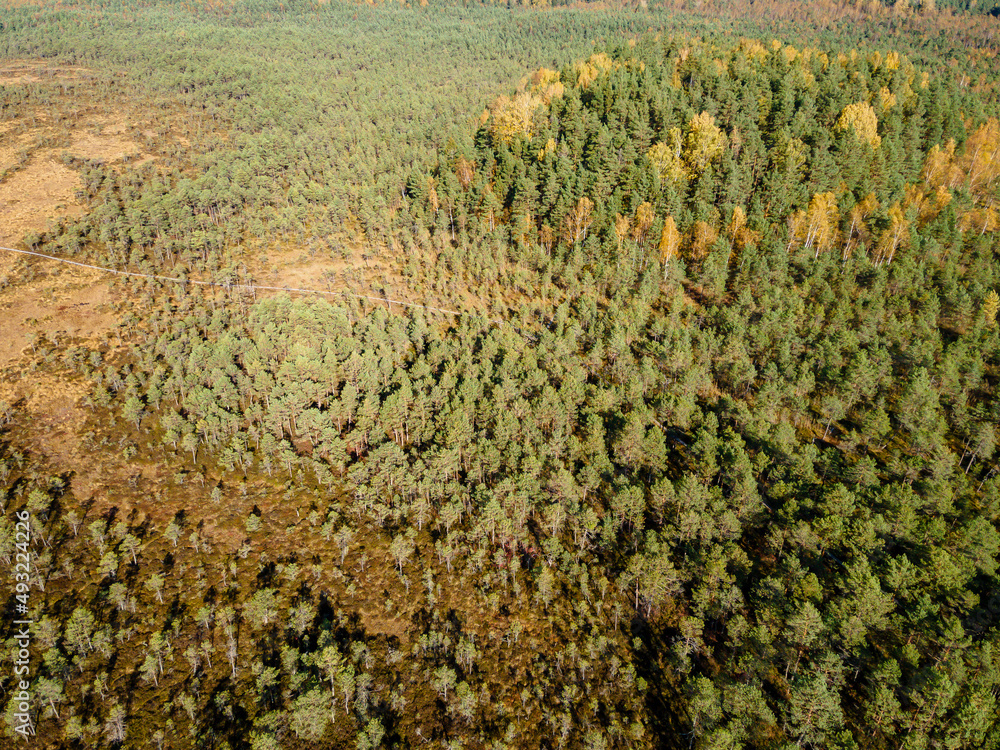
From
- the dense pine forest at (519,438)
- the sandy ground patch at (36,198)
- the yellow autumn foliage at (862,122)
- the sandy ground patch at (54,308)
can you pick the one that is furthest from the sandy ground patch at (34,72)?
the yellow autumn foliage at (862,122)

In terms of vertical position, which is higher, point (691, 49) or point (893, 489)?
point (691, 49)

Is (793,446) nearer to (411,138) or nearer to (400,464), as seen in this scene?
(400,464)

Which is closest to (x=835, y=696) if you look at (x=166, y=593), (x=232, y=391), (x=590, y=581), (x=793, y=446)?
(x=590, y=581)

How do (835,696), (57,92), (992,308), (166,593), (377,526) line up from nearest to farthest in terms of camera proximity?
(835,696) < (166,593) < (377,526) < (992,308) < (57,92)

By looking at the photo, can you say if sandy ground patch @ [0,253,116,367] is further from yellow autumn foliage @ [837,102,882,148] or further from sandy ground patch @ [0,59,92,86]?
yellow autumn foliage @ [837,102,882,148]

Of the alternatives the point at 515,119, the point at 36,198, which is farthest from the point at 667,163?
the point at 36,198

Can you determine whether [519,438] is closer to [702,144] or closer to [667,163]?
[667,163]

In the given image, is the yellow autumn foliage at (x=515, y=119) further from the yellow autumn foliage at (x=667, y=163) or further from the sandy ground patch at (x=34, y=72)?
the sandy ground patch at (x=34, y=72)

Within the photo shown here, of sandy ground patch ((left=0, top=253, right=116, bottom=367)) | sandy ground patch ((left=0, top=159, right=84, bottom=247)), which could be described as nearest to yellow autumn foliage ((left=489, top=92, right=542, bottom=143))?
sandy ground patch ((left=0, top=253, right=116, bottom=367))
